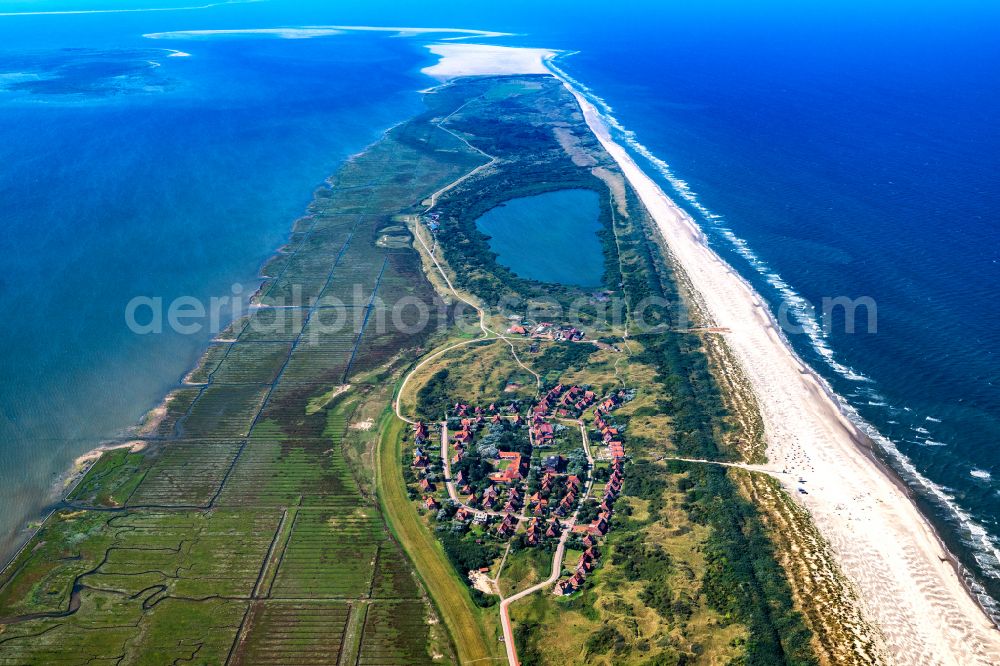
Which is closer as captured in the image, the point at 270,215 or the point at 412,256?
the point at 412,256

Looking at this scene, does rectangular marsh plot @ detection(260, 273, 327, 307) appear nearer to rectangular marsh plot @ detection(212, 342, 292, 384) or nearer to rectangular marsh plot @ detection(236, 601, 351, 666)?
rectangular marsh plot @ detection(212, 342, 292, 384)

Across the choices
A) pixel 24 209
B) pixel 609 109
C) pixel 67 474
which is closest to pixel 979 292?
pixel 67 474

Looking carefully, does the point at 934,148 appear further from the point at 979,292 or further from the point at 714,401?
the point at 714,401

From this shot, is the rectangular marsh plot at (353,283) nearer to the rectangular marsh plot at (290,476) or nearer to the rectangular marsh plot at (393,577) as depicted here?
the rectangular marsh plot at (290,476)

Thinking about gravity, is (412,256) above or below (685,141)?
below

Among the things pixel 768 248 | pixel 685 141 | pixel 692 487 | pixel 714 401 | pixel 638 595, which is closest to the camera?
pixel 638 595

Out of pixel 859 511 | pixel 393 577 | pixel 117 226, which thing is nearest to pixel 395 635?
pixel 393 577

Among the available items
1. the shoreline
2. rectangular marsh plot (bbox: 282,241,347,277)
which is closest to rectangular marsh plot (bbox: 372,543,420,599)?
the shoreline

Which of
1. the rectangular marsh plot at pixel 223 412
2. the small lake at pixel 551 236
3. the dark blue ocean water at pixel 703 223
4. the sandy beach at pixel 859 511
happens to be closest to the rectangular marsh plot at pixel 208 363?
the dark blue ocean water at pixel 703 223
